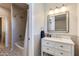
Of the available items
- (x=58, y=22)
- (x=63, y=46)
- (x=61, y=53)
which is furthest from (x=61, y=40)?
(x=58, y=22)

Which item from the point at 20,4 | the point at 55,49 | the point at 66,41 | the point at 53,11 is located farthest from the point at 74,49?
the point at 20,4

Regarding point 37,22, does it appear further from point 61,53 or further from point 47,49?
point 61,53

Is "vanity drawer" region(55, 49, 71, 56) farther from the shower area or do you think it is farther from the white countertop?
the shower area

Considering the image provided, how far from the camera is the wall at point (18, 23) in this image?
1961 mm

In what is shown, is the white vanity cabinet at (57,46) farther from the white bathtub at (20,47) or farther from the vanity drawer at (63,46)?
the white bathtub at (20,47)

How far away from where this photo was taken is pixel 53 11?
1.93 m

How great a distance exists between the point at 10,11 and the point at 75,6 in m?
1.15

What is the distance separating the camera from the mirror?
1.85m

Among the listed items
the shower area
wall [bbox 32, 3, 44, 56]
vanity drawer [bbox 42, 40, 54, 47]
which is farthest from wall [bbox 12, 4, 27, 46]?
vanity drawer [bbox 42, 40, 54, 47]

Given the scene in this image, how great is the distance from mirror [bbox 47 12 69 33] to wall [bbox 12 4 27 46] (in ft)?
1.52

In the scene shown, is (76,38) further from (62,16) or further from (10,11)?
(10,11)

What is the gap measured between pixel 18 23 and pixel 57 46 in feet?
2.69

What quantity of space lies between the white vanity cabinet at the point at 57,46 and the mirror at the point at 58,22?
0.18 metres

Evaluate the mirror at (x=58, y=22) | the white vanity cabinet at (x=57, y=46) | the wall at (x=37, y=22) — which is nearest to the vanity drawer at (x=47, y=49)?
the white vanity cabinet at (x=57, y=46)
